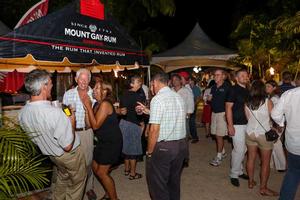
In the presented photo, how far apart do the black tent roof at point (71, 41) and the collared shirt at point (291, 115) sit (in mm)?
3834

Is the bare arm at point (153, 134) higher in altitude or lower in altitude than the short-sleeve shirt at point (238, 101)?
lower

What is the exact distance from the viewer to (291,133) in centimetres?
456

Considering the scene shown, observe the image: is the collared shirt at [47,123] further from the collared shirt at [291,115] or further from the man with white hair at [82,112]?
the collared shirt at [291,115]

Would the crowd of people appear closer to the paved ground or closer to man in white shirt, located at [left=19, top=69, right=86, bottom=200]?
man in white shirt, located at [left=19, top=69, right=86, bottom=200]

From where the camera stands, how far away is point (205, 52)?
16719 millimetres

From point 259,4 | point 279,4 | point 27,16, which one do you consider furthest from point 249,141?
point 259,4

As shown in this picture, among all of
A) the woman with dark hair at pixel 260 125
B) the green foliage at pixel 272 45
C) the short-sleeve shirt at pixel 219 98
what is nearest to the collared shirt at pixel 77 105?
the woman with dark hair at pixel 260 125

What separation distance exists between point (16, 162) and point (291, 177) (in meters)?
3.12

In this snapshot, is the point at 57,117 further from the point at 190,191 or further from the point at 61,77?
the point at 61,77

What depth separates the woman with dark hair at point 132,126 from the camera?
6.78m

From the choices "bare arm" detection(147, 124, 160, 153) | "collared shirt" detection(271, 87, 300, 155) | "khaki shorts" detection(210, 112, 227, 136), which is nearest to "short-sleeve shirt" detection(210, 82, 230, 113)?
"khaki shorts" detection(210, 112, 227, 136)

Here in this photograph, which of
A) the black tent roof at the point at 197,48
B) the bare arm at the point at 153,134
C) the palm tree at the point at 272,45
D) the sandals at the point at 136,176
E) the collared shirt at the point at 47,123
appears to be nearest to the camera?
the collared shirt at the point at 47,123

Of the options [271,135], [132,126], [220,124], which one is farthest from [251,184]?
[132,126]

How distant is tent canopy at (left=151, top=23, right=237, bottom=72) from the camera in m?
16.3
